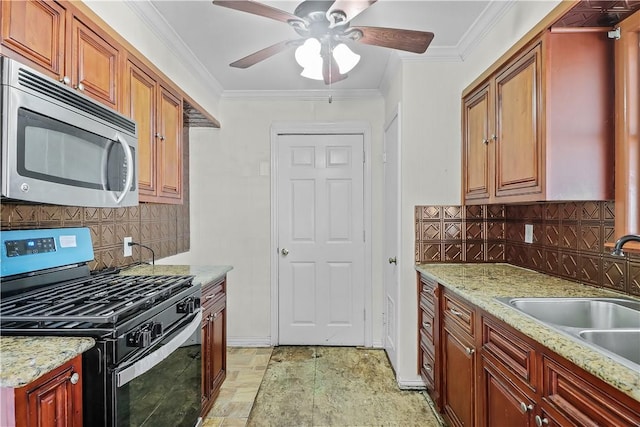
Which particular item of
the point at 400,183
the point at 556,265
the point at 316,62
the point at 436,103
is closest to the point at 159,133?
the point at 316,62

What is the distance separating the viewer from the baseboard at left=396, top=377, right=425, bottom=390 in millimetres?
2615

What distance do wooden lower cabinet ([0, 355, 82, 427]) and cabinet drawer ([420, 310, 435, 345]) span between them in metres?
1.90

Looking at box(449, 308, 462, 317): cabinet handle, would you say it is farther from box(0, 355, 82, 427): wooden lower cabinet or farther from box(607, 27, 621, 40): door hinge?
box(0, 355, 82, 427): wooden lower cabinet

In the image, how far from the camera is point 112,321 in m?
1.14

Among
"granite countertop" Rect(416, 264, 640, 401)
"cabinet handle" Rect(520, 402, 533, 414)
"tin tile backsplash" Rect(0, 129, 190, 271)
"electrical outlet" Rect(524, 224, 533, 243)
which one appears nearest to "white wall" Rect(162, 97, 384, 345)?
"tin tile backsplash" Rect(0, 129, 190, 271)

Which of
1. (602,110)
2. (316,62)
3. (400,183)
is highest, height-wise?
(316,62)

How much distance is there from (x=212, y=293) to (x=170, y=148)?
3.15ft

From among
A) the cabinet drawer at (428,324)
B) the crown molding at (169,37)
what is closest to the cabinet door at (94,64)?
the crown molding at (169,37)

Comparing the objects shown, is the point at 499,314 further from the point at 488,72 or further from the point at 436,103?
the point at 436,103

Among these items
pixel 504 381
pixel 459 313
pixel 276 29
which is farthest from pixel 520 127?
pixel 276 29

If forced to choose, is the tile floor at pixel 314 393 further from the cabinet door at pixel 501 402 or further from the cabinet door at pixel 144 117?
the cabinet door at pixel 144 117

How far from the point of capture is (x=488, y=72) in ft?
7.07

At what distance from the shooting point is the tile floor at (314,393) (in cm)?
226

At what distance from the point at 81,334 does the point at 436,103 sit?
2.50m
